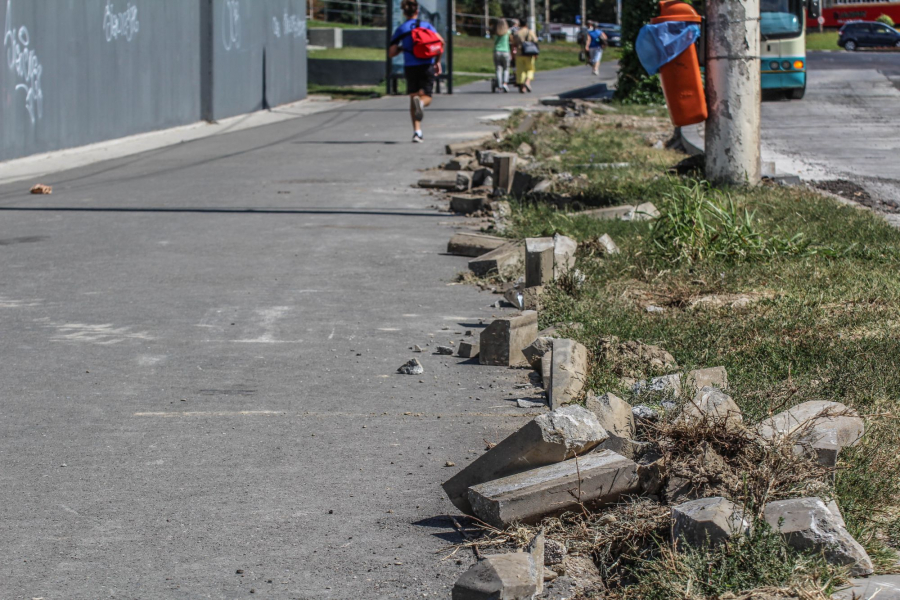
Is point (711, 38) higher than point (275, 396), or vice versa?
point (711, 38)

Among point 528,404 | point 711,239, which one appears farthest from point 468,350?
point 711,239

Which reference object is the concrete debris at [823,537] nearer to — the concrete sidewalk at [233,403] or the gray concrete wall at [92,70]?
the concrete sidewalk at [233,403]

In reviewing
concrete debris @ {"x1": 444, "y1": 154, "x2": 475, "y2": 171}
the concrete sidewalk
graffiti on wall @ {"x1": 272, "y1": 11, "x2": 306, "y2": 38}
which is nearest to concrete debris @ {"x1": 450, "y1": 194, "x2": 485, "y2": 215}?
the concrete sidewalk

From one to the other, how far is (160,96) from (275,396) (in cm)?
1471

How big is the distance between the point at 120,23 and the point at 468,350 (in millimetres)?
13341

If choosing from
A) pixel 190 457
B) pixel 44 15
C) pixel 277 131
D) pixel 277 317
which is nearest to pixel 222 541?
pixel 190 457

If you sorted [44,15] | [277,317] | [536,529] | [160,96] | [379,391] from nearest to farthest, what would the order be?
[536,529] → [379,391] → [277,317] → [44,15] → [160,96]

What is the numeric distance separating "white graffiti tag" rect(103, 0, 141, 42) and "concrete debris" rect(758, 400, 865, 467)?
14.7 m

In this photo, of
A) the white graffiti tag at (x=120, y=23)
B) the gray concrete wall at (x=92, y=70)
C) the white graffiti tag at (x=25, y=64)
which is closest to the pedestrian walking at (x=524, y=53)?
the gray concrete wall at (x=92, y=70)

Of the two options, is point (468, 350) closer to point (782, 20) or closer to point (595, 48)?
point (782, 20)

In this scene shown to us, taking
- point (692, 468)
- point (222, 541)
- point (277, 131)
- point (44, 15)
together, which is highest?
point (44, 15)

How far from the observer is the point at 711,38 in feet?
29.4

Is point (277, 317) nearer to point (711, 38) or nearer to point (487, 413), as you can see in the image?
point (487, 413)

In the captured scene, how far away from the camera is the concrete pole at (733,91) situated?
29.0ft
